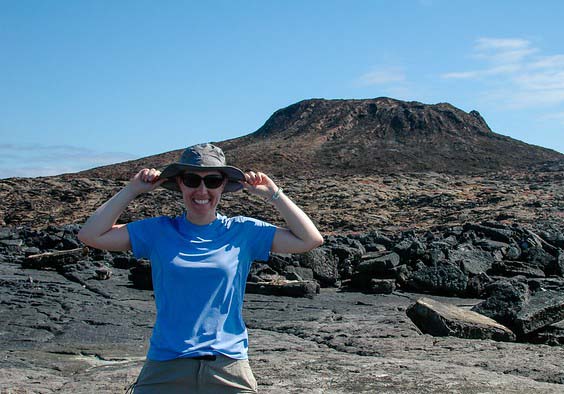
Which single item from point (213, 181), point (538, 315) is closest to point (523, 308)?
point (538, 315)

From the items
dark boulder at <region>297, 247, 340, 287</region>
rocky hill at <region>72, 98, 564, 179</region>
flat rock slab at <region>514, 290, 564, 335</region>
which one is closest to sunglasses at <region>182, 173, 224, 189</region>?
flat rock slab at <region>514, 290, 564, 335</region>

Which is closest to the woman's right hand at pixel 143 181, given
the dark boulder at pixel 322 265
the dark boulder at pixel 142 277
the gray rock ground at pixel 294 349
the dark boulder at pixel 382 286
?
the gray rock ground at pixel 294 349

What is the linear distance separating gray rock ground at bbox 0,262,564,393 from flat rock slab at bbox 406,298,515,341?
21cm

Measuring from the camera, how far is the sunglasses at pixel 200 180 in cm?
322

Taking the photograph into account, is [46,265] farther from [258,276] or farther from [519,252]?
[519,252]

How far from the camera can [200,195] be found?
3.20 m

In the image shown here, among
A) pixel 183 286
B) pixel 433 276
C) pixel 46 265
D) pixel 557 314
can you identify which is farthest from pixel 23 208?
pixel 183 286

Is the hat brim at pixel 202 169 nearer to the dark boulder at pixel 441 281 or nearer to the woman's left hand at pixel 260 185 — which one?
the woman's left hand at pixel 260 185

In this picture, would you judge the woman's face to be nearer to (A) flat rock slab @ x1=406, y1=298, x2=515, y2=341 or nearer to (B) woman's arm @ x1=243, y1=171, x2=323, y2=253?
(B) woman's arm @ x1=243, y1=171, x2=323, y2=253

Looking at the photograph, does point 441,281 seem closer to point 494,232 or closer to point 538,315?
point 538,315

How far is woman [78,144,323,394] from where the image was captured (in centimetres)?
298

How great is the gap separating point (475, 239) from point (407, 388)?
440 inches

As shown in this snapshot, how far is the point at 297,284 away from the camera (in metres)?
11.1

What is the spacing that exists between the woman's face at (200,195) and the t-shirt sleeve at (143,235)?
14 cm
